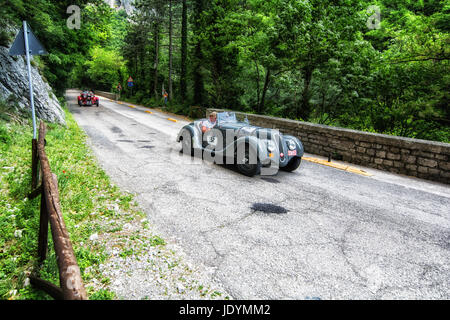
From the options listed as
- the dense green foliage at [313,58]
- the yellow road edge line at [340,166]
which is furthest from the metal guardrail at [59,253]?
the dense green foliage at [313,58]

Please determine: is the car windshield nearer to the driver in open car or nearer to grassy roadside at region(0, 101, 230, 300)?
the driver in open car

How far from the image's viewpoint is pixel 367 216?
4332mm

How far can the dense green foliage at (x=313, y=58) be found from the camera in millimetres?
8906

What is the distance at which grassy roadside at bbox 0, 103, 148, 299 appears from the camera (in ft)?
8.27

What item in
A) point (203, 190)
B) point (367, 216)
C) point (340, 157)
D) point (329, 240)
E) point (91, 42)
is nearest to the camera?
point (329, 240)

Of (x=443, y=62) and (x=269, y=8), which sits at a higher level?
(x=269, y=8)

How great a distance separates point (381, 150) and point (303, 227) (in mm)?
5137

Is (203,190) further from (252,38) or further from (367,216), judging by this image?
(252,38)

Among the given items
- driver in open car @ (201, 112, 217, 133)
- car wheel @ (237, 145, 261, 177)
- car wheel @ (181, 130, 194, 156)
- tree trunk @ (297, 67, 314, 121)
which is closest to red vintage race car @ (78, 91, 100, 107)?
car wheel @ (181, 130, 194, 156)

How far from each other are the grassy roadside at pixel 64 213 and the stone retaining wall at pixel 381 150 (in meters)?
6.70

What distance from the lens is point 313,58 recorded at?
37.4 ft
